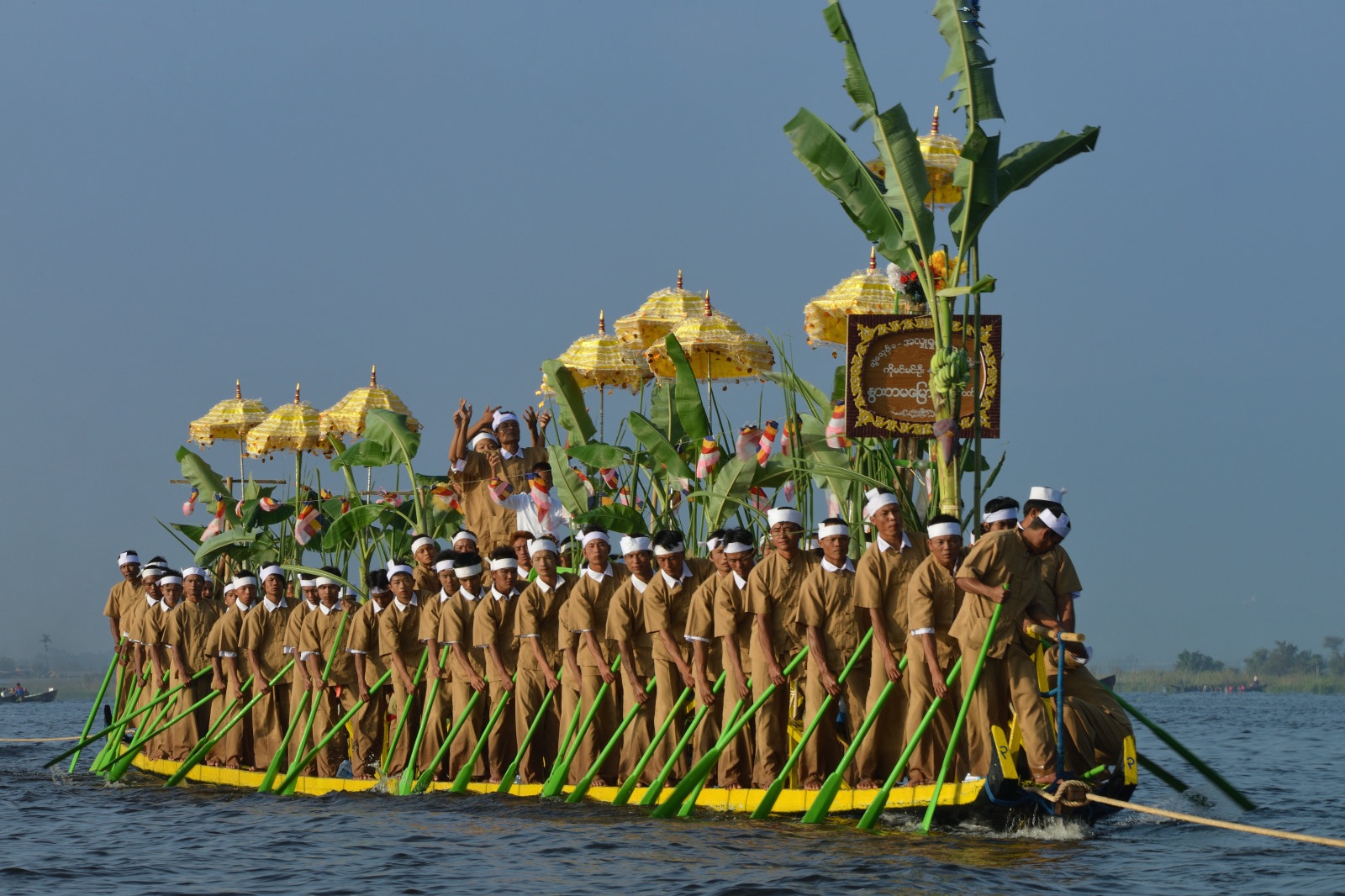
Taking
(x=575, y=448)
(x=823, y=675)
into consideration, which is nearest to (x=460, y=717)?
(x=575, y=448)

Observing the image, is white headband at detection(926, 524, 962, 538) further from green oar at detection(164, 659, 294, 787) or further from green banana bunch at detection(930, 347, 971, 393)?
green oar at detection(164, 659, 294, 787)

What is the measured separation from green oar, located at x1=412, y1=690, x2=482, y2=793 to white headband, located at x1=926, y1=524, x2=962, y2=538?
4255mm

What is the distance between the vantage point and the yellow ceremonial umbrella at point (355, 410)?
20.9 meters

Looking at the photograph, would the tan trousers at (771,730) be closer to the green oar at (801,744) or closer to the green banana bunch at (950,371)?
the green oar at (801,744)

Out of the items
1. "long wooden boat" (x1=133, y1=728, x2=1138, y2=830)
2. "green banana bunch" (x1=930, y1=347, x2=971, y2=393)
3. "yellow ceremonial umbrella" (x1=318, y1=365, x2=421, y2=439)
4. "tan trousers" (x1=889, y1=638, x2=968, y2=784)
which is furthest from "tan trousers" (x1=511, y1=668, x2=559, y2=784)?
"yellow ceremonial umbrella" (x1=318, y1=365, x2=421, y2=439)

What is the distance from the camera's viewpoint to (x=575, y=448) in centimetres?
1310

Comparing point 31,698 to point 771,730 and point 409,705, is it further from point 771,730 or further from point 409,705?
point 771,730

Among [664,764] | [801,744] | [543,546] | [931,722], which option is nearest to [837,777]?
[801,744]

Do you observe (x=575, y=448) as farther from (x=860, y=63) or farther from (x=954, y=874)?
(x=954, y=874)

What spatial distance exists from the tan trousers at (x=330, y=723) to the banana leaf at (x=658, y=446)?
3.12 metres

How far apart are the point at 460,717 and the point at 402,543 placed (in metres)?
5.88

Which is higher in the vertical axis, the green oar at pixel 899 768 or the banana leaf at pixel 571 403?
the banana leaf at pixel 571 403

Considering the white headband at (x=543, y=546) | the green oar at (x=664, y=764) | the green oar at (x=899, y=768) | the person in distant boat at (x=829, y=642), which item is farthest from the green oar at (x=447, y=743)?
the green oar at (x=899, y=768)

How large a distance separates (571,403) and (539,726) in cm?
362
